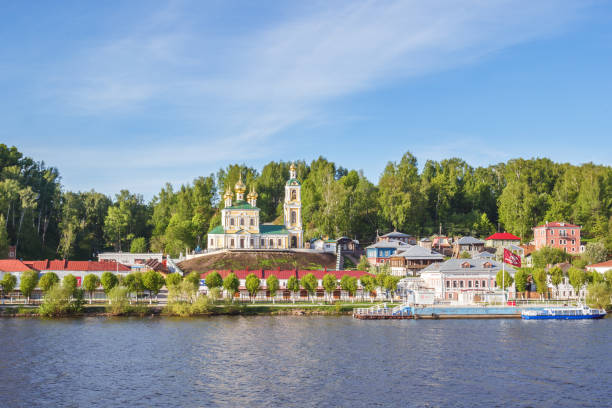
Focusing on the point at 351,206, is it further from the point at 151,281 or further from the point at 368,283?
the point at 151,281

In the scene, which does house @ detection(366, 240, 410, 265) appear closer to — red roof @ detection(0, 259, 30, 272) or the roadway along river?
the roadway along river

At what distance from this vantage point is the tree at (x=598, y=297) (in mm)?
79438

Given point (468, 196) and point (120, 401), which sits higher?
point (468, 196)

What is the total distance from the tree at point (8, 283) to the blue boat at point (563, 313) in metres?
65.0

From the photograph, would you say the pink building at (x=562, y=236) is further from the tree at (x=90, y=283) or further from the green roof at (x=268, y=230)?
the tree at (x=90, y=283)

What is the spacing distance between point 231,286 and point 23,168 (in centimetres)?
7376

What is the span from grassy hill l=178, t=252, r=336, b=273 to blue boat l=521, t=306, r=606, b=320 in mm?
39009

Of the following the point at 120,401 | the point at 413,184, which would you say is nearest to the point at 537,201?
the point at 413,184

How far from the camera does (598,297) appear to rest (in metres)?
79.5

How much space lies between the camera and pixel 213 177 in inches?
6152

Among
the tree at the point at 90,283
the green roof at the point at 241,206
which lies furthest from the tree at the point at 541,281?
the tree at the point at 90,283

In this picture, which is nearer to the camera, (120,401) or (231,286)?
(120,401)

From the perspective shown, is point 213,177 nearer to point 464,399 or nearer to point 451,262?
point 451,262

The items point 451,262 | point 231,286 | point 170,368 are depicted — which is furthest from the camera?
point 451,262
